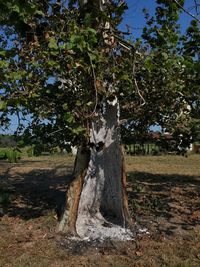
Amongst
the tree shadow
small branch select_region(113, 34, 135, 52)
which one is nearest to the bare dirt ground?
the tree shadow

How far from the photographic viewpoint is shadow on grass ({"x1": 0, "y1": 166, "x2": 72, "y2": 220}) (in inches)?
362

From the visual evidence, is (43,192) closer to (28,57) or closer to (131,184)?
(131,184)

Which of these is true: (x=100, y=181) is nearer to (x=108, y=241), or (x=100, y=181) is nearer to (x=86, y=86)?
(x=108, y=241)

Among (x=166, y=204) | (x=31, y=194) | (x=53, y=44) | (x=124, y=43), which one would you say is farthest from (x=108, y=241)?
(x=31, y=194)

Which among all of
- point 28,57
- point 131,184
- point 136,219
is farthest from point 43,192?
point 28,57

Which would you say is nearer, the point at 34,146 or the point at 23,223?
the point at 34,146

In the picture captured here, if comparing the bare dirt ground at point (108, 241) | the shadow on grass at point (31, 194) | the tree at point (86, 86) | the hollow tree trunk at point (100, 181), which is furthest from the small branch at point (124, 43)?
the shadow on grass at point (31, 194)

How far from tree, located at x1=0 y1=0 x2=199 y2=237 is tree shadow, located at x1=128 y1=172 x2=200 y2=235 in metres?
0.69

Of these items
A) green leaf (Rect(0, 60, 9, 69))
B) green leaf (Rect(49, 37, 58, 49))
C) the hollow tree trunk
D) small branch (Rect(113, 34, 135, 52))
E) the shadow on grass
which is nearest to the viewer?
green leaf (Rect(0, 60, 9, 69))

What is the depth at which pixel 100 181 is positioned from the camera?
8211 mm

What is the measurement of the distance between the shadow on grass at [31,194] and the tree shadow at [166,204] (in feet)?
5.61

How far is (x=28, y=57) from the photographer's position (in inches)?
242

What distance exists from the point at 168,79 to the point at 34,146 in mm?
2776

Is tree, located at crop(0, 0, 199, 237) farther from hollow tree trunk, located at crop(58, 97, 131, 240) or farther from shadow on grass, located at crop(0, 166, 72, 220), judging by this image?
shadow on grass, located at crop(0, 166, 72, 220)
